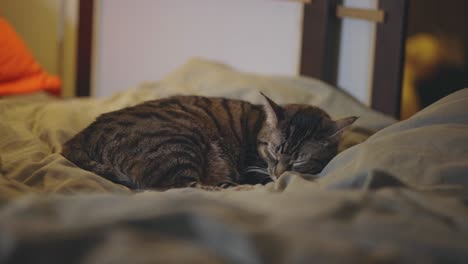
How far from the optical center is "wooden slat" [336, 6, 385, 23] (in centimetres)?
268

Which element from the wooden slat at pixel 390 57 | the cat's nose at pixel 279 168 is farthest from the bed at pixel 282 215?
the wooden slat at pixel 390 57

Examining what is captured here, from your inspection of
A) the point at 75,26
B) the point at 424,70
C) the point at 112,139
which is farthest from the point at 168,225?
the point at 75,26

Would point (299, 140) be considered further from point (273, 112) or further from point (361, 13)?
point (361, 13)

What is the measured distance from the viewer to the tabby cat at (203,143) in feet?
6.16

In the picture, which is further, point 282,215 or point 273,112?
point 273,112

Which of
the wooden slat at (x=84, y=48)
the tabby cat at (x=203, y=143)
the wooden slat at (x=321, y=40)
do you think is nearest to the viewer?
the tabby cat at (x=203, y=143)

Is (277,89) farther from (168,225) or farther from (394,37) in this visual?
(168,225)

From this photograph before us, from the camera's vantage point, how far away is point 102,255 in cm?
81

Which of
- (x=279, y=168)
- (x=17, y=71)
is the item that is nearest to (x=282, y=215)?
(x=279, y=168)

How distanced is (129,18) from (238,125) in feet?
5.46

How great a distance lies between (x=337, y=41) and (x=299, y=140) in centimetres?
111

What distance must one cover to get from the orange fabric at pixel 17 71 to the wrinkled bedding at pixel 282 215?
53.9 inches

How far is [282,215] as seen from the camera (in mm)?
984

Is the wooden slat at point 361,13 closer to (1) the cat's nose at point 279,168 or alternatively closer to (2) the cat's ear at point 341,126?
(2) the cat's ear at point 341,126
